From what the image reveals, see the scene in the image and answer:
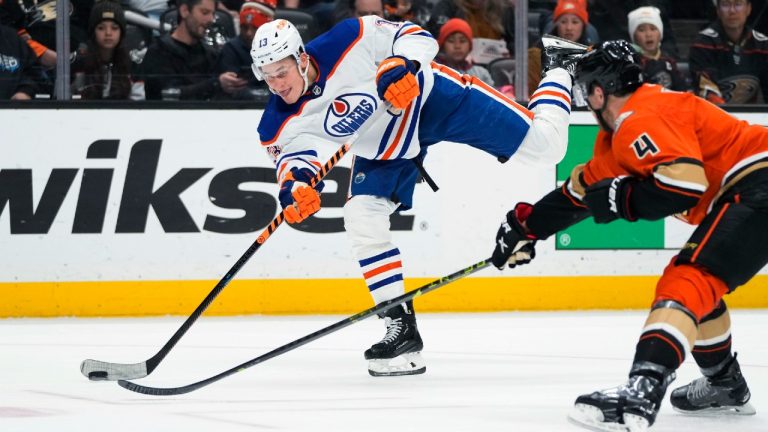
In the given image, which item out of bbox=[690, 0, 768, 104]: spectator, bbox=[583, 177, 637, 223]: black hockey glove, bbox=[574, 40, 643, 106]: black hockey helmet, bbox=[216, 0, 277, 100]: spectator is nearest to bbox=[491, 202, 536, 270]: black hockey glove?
bbox=[583, 177, 637, 223]: black hockey glove

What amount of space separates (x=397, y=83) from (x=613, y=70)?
106cm

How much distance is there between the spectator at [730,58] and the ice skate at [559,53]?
1898mm

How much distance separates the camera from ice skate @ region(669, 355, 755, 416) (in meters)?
3.13

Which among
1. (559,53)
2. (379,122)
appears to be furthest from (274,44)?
(559,53)

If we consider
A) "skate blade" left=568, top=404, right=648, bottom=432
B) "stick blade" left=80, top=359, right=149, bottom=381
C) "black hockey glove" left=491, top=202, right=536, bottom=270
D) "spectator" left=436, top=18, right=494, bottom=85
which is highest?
"black hockey glove" left=491, top=202, right=536, bottom=270

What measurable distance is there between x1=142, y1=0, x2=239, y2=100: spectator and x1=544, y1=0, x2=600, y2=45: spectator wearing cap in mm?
1509

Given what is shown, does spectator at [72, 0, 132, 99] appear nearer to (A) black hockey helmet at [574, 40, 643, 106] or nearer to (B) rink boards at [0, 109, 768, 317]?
(B) rink boards at [0, 109, 768, 317]

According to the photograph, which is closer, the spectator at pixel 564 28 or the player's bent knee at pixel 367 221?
the player's bent knee at pixel 367 221

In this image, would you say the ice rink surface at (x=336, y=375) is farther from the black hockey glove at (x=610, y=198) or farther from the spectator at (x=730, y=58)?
the spectator at (x=730, y=58)

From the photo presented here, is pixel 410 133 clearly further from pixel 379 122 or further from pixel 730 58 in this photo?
pixel 730 58

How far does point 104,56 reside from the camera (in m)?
5.66

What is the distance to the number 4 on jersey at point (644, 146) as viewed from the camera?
9.01 ft

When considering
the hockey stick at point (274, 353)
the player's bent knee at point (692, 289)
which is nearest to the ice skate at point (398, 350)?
the hockey stick at point (274, 353)

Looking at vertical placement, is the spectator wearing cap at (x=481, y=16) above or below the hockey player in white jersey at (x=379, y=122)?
below
